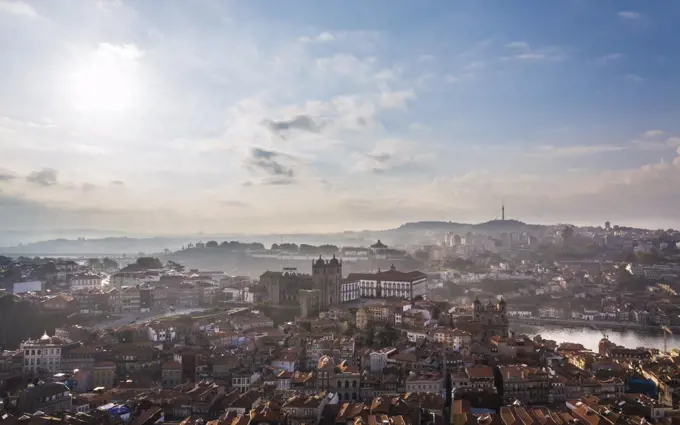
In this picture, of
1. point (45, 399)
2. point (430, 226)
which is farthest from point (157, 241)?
point (45, 399)

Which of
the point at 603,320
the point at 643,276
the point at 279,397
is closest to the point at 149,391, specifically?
the point at 279,397

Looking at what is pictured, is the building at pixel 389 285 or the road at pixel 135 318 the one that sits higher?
the building at pixel 389 285

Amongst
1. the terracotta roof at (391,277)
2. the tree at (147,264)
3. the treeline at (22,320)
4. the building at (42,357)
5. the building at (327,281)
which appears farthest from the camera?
the tree at (147,264)

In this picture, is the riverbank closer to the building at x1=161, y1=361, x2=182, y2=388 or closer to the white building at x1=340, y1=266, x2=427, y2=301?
the white building at x1=340, y1=266, x2=427, y2=301

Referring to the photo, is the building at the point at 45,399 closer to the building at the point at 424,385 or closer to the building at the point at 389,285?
the building at the point at 424,385

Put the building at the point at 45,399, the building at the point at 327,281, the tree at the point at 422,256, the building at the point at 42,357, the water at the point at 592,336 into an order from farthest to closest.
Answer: the tree at the point at 422,256, the water at the point at 592,336, the building at the point at 327,281, the building at the point at 42,357, the building at the point at 45,399

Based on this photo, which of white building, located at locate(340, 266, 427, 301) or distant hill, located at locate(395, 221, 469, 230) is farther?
distant hill, located at locate(395, 221, 469, 230)

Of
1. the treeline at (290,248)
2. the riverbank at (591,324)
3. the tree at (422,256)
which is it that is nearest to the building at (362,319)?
the riverbank at (591,324)

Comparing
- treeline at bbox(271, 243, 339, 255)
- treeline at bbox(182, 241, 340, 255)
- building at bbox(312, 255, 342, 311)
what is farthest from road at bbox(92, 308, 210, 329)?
treeline at bbox(271, 243, 339, 255)
